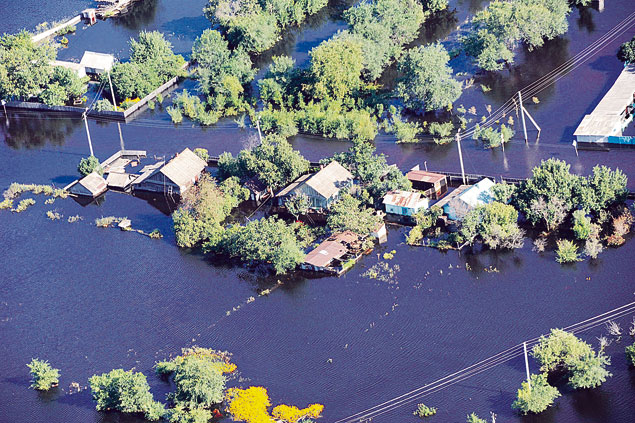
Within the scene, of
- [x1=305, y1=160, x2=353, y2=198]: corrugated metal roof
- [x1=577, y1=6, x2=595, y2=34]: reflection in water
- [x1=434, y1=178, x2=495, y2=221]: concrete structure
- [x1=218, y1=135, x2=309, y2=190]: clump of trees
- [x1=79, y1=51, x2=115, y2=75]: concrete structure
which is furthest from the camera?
[x1=79, y1=51, x2=115, y2=75]: concrete structure

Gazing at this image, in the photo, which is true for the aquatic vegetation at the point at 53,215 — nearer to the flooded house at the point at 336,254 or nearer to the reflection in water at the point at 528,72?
the flooded house at the point at 336,254

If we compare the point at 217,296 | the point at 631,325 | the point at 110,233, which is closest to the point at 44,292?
the point at 110,233

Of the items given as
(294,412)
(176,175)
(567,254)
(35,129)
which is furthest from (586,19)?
(294,412)

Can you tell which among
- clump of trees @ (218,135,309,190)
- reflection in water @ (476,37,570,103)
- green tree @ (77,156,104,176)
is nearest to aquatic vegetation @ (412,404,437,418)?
clump of trees @ (218,135,309,190)

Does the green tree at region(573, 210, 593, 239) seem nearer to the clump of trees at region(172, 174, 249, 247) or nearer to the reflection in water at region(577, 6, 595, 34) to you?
the clump of trees at region(172, 174, 249, 247)

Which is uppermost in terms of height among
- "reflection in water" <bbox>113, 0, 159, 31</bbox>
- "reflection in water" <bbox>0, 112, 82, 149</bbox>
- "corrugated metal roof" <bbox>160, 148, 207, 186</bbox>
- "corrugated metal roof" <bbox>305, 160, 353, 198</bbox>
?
"reflection in water" <bbox>113, 0, 159, 31</bbox>

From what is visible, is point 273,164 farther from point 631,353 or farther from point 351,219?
point 631,353

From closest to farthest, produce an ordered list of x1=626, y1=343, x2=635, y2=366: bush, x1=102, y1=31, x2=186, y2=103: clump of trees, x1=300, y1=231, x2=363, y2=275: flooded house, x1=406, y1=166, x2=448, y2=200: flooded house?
x1=626, y1=343, x2=635, y2=366: bush
x1=300, y1=231, x2=363, y2=275: flooded house
x1=406, y1=166, x2=448, y2=200: flooded house
x1=102, y1=31, x2=186, y2=103: clump of trees
